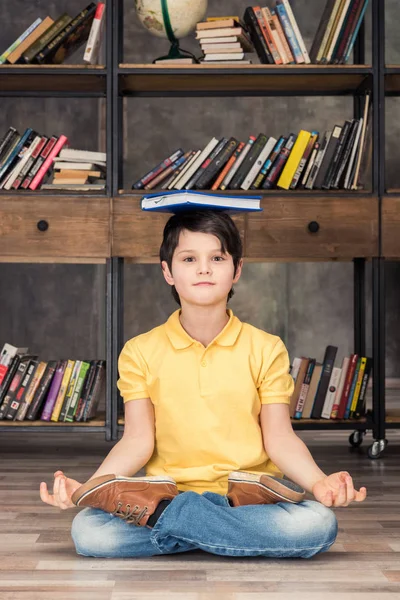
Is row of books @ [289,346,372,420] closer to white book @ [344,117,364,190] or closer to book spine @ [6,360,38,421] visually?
white book @ [344,117,364,190]

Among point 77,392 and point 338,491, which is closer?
point 338,491

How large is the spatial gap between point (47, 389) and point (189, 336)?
1.39 metres

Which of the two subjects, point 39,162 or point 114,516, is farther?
point 39,162

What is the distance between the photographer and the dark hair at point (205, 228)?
A: 1908 mm

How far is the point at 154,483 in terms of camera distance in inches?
65.1

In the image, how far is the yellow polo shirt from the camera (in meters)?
1.84

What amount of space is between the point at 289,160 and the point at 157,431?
1.56 m

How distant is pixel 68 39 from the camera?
3.23m

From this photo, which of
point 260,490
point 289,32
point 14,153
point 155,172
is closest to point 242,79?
point 289,32

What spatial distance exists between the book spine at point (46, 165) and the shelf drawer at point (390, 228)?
1.22 meters

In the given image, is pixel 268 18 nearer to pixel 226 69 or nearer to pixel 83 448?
pixel 226 69

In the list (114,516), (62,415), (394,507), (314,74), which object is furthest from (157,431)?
(314,74)

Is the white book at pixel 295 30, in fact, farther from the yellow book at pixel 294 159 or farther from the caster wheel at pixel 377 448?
the caster wheel at pixel 377 448

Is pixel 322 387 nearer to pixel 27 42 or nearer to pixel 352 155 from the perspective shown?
pixel 352 155
